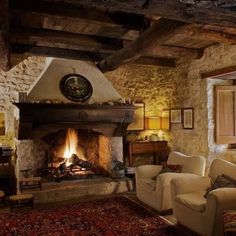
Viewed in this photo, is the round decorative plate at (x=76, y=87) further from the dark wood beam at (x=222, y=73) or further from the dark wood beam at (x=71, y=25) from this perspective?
the dark wood beam at (x=222, y=73)

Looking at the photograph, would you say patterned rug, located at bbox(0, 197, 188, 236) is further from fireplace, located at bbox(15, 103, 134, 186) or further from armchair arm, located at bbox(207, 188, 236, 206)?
fireplace, located at bbox(15, 103, 134, 186)

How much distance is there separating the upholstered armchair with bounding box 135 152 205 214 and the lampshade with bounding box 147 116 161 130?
201 centimetres

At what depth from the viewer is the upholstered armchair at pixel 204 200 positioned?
9.45 feet

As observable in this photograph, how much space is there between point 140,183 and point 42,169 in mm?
2218

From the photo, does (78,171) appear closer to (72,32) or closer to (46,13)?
(72,32)

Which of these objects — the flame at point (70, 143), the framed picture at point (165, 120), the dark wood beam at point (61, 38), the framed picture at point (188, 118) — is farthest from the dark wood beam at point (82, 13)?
the framed picture at point (165, 120)

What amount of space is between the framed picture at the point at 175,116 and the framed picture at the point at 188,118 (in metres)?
0.17

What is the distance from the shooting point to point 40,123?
15.9ft

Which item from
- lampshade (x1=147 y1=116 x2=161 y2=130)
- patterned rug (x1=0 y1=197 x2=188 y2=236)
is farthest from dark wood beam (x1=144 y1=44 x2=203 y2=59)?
patterned rug (x1=0 y1=197 x2=188 y2=236)

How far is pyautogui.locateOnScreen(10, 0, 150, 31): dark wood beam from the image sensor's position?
3.22 metres

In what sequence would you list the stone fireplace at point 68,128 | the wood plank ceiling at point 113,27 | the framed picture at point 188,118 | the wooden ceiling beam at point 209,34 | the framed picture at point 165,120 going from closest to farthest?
the wood plank ceiling at point 113,27 < the wooden ceiling beam at point 209,34 < the stone fireplace at point 68,128 < the framed picture at point 188,118 < the framed picture at point 165,120

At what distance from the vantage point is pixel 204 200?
3.22 metres

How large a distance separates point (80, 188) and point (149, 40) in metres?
2.88

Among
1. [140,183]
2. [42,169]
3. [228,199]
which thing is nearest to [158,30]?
[228,199]
